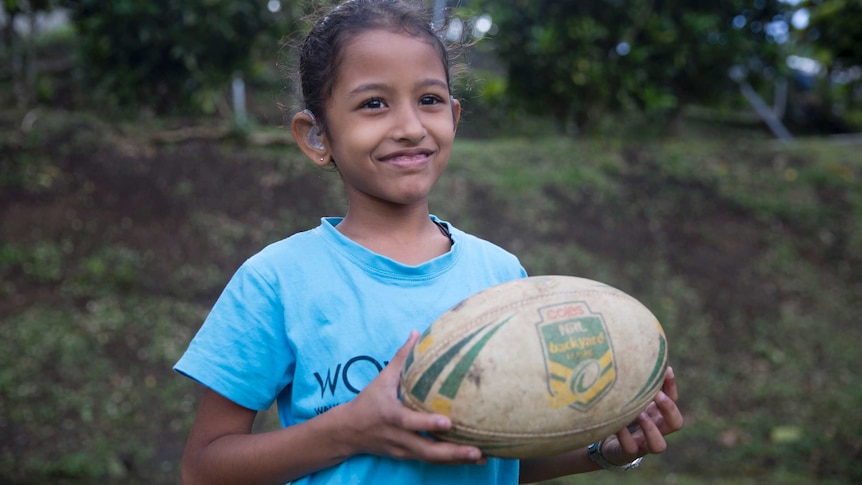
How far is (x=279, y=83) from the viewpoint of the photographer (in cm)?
698

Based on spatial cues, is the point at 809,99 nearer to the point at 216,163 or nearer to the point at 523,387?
the point at 216,163

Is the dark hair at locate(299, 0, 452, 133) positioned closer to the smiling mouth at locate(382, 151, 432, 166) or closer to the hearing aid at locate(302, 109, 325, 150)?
the hearing aid at locate(302, 109, 325, 150)

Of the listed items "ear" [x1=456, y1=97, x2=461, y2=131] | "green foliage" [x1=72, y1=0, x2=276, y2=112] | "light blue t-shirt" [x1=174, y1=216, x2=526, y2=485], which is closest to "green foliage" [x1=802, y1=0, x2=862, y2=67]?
"green foliage" [x1=72, y1=0, x2=276, y2=112]

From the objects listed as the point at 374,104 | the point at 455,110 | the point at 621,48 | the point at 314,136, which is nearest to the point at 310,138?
the point at 314,136

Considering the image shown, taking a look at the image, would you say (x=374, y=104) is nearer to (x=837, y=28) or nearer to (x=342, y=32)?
(x=342, y=32)

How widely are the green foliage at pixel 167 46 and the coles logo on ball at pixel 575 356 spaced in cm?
509

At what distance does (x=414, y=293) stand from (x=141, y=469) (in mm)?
→ 3043

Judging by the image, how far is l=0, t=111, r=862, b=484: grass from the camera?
445 cm

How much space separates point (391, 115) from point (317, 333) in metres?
0.50

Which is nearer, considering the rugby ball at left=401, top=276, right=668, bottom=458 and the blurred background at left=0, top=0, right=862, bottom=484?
the rugby ball at left=401, top=276, right=668, bottom=458

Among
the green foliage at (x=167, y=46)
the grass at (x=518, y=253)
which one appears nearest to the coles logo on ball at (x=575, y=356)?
the grass at (x=518, y=253)

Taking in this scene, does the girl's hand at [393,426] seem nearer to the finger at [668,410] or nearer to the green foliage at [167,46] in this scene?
the finger at [668,410]

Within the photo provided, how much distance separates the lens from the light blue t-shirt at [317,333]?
1648mm

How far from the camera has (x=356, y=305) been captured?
169 cm
